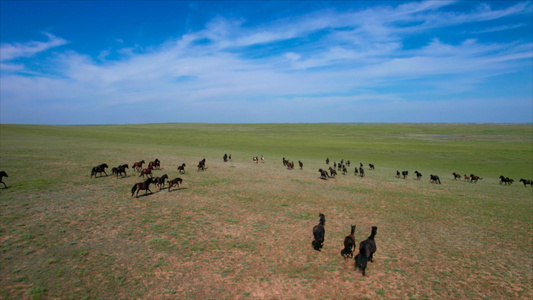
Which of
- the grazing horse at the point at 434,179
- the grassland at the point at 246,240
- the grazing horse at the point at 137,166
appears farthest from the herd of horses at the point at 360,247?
the grazing horse at the point at 434,179

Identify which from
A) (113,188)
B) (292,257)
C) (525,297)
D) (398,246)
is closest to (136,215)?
(113,188)

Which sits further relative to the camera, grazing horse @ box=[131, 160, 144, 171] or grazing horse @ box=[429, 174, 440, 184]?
grazing horse @ box=[429, 174, 440, 184]

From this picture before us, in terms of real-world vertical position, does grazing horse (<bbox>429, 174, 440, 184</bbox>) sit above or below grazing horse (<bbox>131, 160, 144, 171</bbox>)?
below

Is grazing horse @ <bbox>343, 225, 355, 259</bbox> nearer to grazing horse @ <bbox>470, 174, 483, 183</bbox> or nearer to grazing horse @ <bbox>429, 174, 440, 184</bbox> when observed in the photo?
grazing horse @ <bbox>429, 174, 440, 184</bbox>

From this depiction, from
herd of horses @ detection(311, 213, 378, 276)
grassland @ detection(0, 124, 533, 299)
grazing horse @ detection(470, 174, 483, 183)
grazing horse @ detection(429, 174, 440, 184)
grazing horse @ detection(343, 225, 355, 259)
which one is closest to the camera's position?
grassland @ detection(0, 124, 533, 299)

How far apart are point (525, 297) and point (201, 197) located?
15383mm

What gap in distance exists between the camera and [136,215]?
1295 centimetres

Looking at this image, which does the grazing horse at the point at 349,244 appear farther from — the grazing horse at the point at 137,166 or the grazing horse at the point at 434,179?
the grazing horse at the point at 137,166

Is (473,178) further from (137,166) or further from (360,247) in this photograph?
(137,166)

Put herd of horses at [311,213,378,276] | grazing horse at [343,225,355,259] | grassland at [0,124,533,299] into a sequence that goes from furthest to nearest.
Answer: grazing horse at [343,225,355,259] → herd of horses at [311,213,378,276] → grassland at [0,124,533,299]

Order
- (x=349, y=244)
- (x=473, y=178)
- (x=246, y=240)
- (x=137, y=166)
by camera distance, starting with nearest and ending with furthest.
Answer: (x=349, y=244) → (x=246, y=240) → (x=137, y=166) → (x=473, y=178)

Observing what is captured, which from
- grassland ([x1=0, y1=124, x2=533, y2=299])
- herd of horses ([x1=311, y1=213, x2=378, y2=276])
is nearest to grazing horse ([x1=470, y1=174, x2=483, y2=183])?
grassland ([x1=0, y1=124, x2=533, y2=299])

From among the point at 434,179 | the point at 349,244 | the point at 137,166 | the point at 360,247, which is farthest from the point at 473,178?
the point at 137,166

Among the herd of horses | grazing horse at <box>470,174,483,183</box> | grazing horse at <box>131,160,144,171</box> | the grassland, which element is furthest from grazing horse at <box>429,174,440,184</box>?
grazing horse at <box>131,160,144,171</box>
